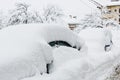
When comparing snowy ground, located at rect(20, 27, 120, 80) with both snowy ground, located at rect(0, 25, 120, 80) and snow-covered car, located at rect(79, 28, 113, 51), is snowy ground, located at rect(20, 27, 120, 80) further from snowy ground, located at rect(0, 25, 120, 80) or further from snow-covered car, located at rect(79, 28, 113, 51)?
snow-covered car, located at rect(79, 28, 113, 51)

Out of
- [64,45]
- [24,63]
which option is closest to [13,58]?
[24,63]

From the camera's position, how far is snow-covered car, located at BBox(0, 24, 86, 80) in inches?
202

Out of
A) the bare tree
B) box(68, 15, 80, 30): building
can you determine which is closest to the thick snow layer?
the bare tree

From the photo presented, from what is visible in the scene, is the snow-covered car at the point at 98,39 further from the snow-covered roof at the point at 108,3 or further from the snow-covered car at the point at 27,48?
the snow-covered roof at the point at 108,3

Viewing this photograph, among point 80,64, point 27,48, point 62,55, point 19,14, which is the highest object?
point 27,48

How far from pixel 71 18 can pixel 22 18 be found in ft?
100

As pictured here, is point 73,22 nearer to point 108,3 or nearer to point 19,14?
point 108,3

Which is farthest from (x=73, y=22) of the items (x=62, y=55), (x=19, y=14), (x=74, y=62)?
(x=62, y=55)

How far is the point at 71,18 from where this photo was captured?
7625 cm

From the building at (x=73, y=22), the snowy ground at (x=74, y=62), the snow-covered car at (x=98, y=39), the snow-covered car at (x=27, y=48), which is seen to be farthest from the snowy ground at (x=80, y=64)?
the building at (x=73, y=22)

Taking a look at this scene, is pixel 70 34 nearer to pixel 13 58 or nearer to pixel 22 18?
pixel 13 58

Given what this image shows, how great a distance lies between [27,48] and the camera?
579cm

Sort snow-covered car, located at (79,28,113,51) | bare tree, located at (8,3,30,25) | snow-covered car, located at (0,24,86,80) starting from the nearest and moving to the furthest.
Answer: 1. snow-covered car, located at (0,24,86,80)
2. snow-covered car, located at (79,28,113,51)
3. bare tree, located at (8,3,30,25)

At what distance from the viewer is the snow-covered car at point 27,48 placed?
5141mm
